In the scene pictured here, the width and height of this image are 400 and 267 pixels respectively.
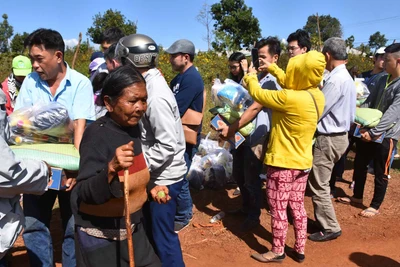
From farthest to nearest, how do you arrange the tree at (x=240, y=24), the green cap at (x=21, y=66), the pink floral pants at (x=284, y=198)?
the tree at (x=240, y=24) < the green cap at (x=21, y=66) < the pink floral pants at (x=284, y=198)

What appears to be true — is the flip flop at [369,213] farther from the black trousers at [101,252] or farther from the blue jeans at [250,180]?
the black trousers at [101,252]

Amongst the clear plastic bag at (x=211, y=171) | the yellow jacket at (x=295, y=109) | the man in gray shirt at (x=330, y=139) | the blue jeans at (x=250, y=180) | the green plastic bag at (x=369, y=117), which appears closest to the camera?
the yellow jacket at (x=295, y=109)

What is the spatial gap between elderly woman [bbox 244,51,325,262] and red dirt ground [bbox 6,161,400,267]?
0.41 metres

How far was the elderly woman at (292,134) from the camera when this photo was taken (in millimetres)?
3256

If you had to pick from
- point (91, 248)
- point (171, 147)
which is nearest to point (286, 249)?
point (171, 147)

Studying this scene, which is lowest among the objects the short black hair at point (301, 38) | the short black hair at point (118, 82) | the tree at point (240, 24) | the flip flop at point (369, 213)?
the flip flop at point (369, 213)

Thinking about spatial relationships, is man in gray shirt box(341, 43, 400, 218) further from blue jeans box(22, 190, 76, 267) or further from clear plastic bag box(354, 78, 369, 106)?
blue jeans box(22, 190, 76, 267)

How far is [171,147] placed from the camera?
2518 mm

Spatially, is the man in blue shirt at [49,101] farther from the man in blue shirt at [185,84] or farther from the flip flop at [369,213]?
the flip flop at [369,213]

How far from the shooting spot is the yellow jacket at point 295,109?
3.24 meters

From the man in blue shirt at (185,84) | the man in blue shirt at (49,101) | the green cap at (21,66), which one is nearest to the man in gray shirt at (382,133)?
the man in blue shirt at (185,84)

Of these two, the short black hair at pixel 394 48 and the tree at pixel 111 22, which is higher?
the tree at pixel 111 22

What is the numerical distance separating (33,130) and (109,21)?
24617mm

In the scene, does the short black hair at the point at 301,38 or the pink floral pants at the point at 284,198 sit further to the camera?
the short black hair at the point at 301,38
